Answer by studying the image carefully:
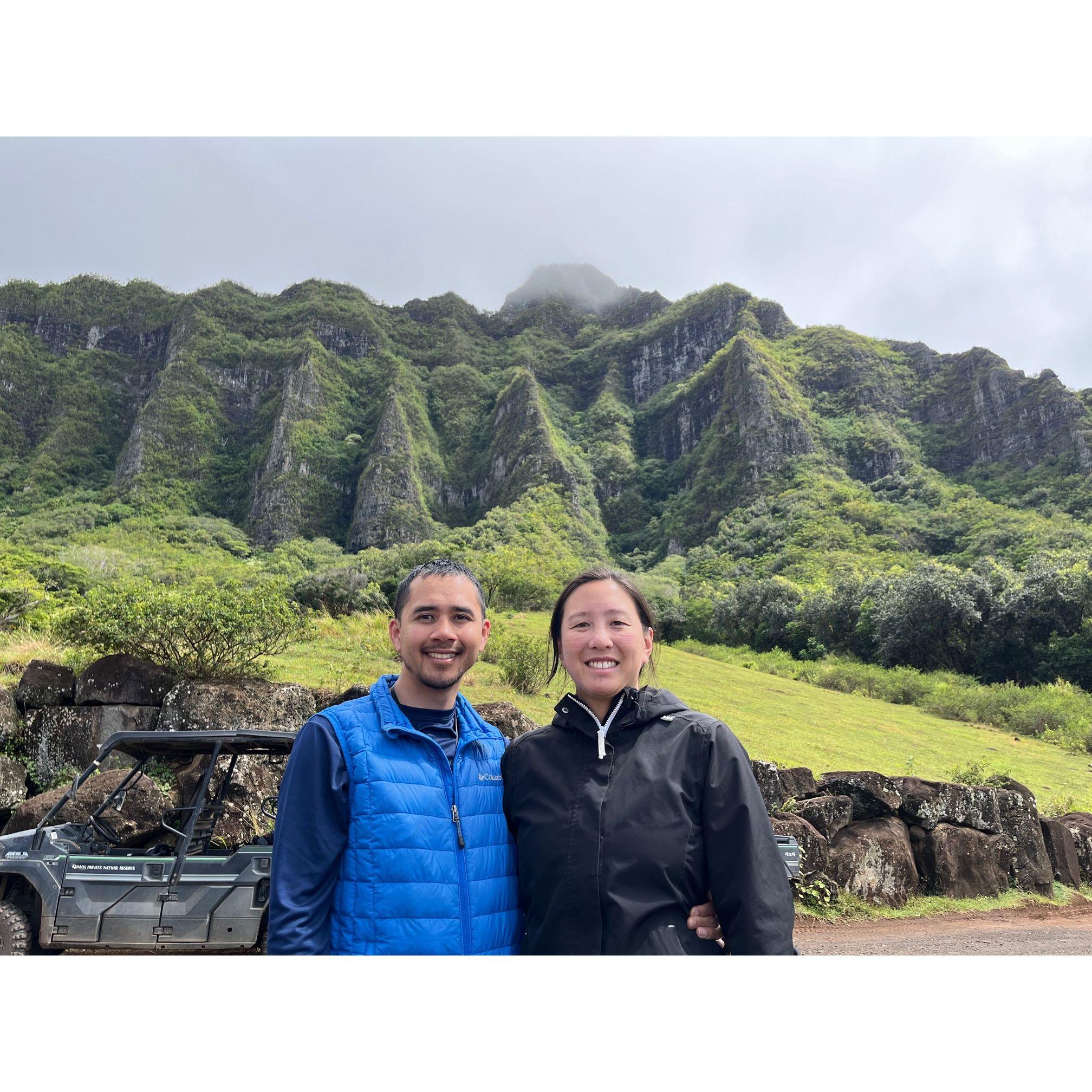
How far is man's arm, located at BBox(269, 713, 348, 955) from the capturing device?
1.58 m

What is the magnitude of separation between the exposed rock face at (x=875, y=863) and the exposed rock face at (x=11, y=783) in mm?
8095

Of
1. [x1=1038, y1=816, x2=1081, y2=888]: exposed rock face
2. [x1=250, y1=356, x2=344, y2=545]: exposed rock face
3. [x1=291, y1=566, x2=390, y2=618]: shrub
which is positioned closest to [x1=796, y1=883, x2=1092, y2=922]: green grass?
[x1=1038, y1=816, x2=1081, y2=888]: exposed rock face

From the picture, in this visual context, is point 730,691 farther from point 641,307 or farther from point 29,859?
point 641,307

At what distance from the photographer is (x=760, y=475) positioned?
3226 inches

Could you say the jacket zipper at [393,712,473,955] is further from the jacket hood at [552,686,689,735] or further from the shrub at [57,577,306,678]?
the shrub at [57,577,306,678]

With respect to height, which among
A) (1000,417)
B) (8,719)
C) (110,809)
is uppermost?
(1000,417)

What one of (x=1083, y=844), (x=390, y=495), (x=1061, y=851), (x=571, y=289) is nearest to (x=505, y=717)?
(x=1061, y=851)

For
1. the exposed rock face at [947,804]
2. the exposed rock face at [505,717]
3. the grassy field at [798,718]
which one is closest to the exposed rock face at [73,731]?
the grassy field at [798,718]

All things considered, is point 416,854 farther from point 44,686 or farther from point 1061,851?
point 1061,851

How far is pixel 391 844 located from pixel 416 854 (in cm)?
7

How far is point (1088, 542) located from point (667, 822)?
49348mm

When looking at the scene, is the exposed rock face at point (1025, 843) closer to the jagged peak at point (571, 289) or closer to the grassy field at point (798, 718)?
the grassy field at point (798, 718)

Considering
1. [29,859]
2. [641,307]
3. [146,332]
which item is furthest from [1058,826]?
[641,307]

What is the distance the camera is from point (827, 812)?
748 cm
